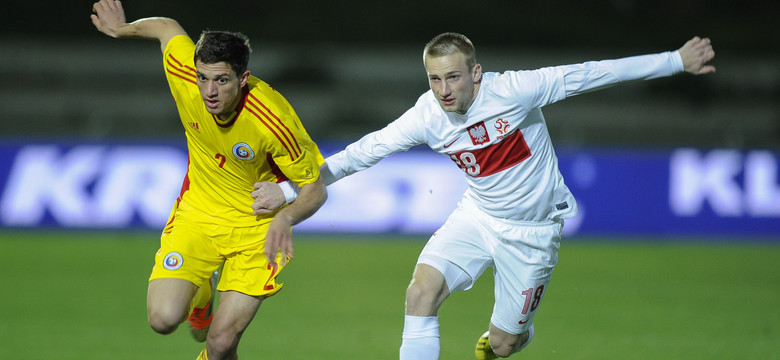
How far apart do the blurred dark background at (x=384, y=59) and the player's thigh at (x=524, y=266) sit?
8.46m

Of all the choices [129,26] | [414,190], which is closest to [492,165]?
[129,26]

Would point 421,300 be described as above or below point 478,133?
below

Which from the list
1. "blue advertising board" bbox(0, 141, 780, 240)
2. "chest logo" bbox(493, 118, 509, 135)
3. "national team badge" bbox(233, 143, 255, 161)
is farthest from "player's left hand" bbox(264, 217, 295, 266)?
"blue advertising board" bbox(0, 141, 780, 240)

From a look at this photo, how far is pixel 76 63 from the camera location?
17719 mm

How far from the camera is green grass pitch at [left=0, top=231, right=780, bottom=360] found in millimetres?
6832

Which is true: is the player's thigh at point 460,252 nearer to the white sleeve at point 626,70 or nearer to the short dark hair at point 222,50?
the white sleeve at point 626,70

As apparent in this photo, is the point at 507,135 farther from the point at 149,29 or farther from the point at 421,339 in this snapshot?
the point at 149,29

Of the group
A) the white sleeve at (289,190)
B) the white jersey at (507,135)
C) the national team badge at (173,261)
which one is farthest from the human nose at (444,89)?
the national team badge at (173,261)

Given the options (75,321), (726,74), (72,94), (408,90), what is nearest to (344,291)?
(75,321)

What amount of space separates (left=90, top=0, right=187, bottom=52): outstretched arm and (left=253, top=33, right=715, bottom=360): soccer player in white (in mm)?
1210

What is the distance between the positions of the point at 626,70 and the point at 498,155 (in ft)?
2.88

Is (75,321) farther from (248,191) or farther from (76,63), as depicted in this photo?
(76,63)

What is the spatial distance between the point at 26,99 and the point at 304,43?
5.55 meters

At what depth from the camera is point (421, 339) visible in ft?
16.4
